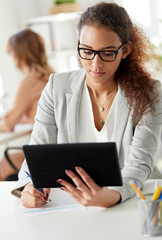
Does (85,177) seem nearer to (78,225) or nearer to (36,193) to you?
(78,225)

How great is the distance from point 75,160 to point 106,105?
1.81 ft

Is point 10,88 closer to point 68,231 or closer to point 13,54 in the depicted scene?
point 13,54

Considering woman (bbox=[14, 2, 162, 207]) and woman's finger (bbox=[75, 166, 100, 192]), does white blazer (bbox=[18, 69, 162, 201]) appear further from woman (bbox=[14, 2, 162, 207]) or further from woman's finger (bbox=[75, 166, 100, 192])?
woman's finger (bbox=[75, 166, 100, 192])

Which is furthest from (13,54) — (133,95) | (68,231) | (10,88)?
(68,231)

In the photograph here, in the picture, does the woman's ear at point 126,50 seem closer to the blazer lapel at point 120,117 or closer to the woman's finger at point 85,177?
the blazer lapel at point 120,117

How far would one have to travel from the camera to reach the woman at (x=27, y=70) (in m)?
3.34

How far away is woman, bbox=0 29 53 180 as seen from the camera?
3.34 meters

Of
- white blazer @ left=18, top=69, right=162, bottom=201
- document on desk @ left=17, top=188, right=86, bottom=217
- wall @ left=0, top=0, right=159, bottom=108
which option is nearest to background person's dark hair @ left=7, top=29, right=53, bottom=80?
wall @ left=0, top=0, right=159, bottom=108

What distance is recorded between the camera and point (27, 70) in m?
3.44

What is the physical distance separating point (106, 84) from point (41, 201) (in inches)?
23.2

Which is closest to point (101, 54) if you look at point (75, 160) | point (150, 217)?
point (75, 160)

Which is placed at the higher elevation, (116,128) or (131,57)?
(131,57)

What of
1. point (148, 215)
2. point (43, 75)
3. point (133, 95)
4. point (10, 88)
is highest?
point (133, 95)

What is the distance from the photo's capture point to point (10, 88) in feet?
15.6
